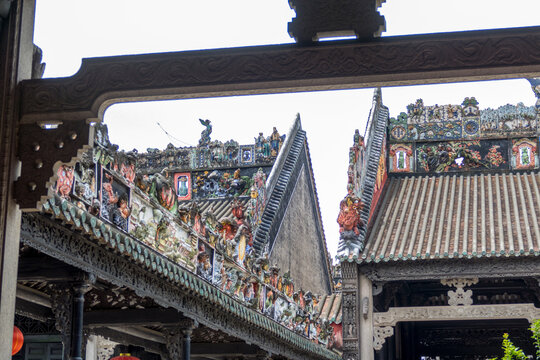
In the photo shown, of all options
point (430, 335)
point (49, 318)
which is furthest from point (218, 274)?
point (430, 335)

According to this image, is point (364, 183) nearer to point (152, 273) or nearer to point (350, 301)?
point (350, 301)

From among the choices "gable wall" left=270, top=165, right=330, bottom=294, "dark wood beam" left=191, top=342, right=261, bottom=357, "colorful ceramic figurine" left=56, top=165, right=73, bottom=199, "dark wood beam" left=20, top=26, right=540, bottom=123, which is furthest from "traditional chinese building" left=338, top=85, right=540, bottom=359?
"dark wood beam" left=20, top=26, right=540, bottom=123

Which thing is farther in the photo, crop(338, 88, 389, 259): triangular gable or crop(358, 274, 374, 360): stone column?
crop(338, 88, 389, 259): triangular gable

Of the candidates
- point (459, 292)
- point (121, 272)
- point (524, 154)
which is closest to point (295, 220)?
point (524, 154)

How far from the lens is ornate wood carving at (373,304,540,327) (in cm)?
1838

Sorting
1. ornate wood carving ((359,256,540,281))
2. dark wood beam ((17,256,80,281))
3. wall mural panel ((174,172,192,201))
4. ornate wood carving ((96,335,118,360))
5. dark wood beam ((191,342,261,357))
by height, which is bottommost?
dark wood beam ((17,256,80,281))

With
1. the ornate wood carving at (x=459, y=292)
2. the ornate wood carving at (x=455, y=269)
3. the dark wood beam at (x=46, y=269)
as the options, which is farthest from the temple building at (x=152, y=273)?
the ornate wood carving at (x=459, y=292)

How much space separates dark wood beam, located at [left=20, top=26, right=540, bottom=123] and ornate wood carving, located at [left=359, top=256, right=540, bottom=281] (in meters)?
14.1

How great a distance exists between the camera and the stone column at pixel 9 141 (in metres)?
4.66

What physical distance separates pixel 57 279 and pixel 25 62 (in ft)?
12.6

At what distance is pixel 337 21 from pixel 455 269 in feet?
47.4

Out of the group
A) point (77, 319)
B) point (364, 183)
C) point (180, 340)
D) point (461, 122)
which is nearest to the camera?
point (77, 319)

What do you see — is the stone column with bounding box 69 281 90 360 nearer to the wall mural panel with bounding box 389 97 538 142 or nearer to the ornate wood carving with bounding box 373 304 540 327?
the ornate wood carving with bounding box 373 304 540 327

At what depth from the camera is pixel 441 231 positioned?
1933cm
